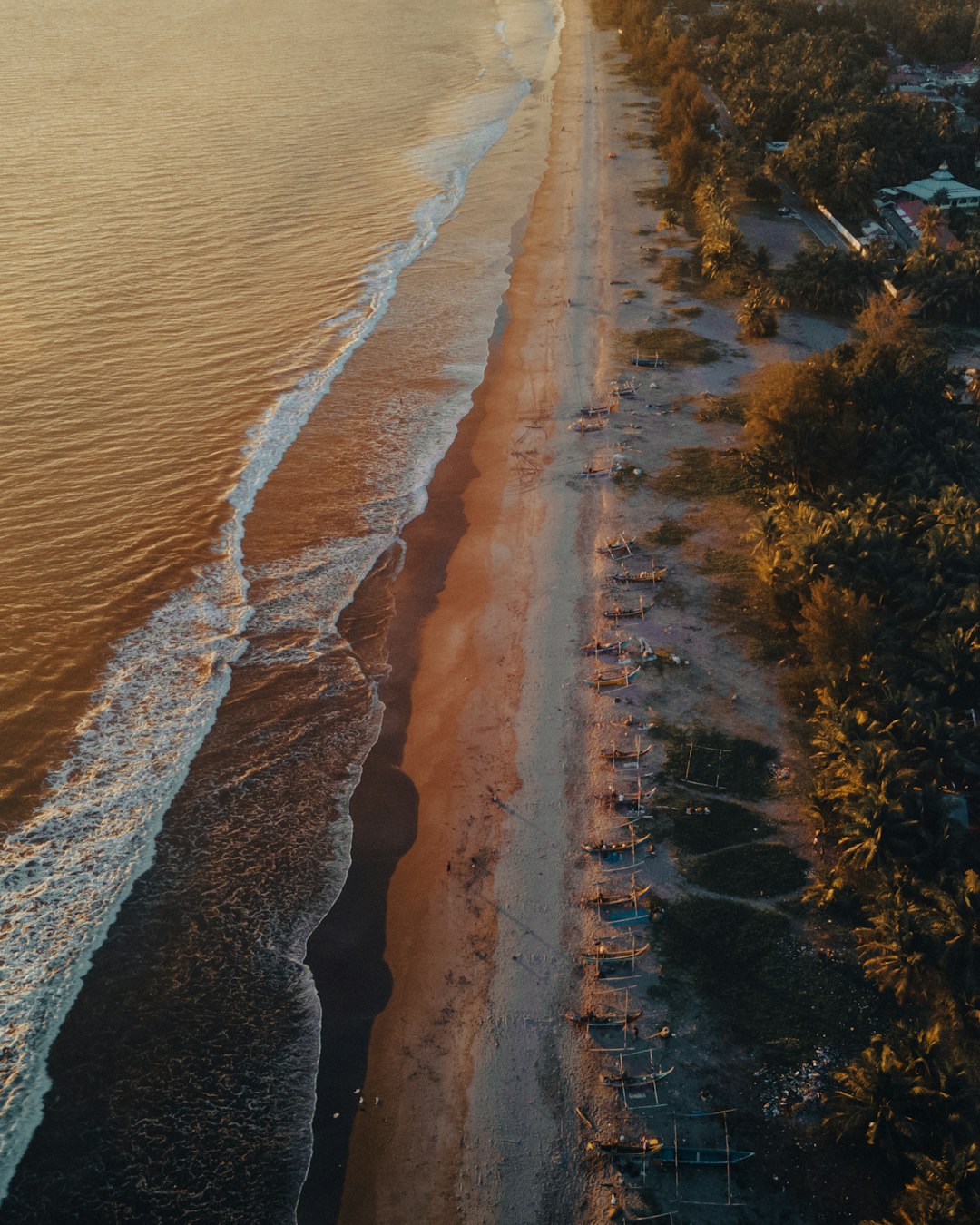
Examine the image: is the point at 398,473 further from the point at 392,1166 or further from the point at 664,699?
the point at 392,1166

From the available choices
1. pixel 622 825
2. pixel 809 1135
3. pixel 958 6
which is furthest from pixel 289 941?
pixel 958 6

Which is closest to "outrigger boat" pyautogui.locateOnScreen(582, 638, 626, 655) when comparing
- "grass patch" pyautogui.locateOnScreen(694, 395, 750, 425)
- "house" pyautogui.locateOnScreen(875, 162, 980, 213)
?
"grass patch" pyautogui.locateOnScreen(694, 395, 750, 425)

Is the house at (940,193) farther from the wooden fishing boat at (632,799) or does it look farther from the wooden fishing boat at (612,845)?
the wooden fishing boat at (612,845)

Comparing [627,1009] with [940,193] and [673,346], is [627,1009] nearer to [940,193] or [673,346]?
[673,346]

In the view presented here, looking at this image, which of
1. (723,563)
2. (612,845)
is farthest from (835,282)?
(612,845)

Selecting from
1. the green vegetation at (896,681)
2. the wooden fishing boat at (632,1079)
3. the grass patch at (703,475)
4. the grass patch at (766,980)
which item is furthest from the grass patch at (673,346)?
the wooden fishing boat at (632,1079)
